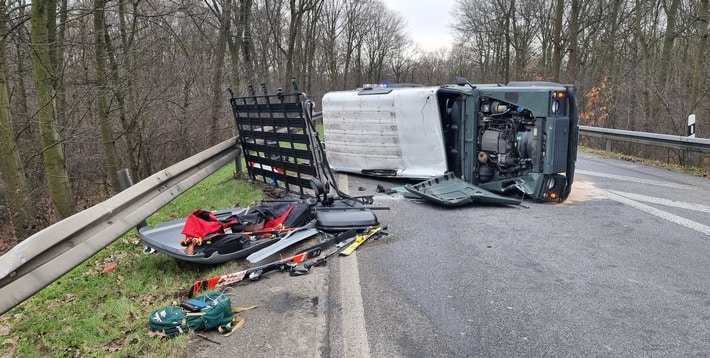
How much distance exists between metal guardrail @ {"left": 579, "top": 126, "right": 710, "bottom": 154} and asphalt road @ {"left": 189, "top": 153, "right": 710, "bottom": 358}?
5.28 meters

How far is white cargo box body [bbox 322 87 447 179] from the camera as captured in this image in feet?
27.4

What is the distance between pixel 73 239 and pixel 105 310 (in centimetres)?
77

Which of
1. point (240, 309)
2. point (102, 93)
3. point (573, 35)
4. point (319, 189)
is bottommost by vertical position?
point (240, 309)

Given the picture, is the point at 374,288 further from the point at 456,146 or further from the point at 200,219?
the point at 456,146

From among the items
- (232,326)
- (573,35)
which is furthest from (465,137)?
(573,35)

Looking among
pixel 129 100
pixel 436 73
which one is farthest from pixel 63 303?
pixel 436 73

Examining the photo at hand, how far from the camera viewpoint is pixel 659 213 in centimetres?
641

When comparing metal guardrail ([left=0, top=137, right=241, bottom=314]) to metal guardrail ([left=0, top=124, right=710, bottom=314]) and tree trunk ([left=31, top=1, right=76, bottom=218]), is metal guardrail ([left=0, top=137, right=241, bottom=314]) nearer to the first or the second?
metal guardrail ([left=0, top=124, right=710, bottom=314])

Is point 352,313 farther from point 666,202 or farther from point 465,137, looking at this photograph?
point 666,202

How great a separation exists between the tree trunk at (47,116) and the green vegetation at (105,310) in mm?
3209

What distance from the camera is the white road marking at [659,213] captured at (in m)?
5.69

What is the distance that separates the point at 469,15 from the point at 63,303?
135 feet

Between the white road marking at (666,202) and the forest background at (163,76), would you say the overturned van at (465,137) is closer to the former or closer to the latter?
the white road marking at (666,202)

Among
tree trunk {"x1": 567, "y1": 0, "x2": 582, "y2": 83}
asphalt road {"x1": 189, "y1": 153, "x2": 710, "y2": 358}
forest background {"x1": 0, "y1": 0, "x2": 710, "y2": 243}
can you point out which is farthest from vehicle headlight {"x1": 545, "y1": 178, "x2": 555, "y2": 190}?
tree trunk {"x1": 567, "y1": 0, "x2": 582, "y2": 83}
